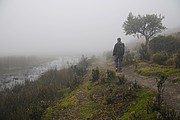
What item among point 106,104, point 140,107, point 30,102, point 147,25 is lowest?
point 30,102

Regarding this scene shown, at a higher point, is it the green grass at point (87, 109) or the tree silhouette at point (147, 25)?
the tree silhouette at point (147, 25)

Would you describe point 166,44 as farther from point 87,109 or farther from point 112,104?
point 87,109

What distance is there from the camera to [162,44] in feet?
66.4

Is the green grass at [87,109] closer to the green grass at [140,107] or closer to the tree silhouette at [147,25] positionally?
the green grass at [140,107]

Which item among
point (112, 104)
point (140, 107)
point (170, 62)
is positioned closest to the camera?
point (140, 107)

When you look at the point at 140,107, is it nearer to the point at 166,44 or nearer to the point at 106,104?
the point at 106,104

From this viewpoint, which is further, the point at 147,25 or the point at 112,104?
the point at 147,25

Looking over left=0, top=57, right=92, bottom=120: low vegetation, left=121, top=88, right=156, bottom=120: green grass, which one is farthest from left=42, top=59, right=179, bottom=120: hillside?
left=0, top=57, right=92, bottom=120: low vegetation

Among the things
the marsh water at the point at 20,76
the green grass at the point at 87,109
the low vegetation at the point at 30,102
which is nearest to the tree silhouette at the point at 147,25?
the marsh water at the point at 20,76

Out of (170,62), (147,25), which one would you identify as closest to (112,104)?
(170,62)

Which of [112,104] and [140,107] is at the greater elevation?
[140,107]

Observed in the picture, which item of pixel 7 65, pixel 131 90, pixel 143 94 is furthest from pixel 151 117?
pixel 7 65

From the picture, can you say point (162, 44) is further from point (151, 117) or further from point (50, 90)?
point (151, 117)

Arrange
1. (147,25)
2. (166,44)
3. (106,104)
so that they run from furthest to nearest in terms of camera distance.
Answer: (147,25) → (166,44) → (106,104)
